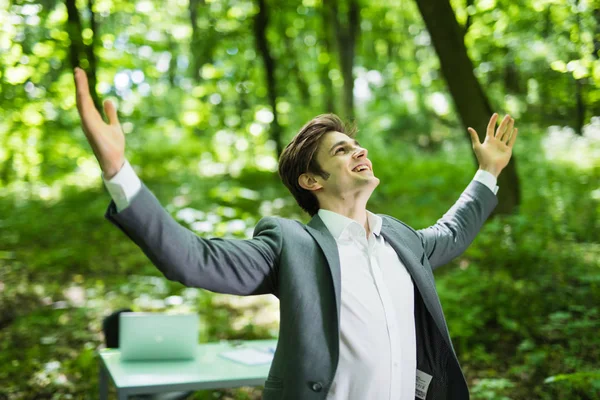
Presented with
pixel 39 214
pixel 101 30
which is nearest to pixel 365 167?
pixel 39 214

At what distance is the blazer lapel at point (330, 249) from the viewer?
Answer: 1.88 meters

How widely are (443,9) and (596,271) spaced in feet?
9.08

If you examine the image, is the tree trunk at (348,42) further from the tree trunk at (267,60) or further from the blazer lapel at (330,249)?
the blazer lapel at (330,249)

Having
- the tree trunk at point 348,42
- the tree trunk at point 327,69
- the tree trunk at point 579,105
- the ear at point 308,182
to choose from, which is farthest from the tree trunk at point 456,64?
the tree trunk at point 327,69

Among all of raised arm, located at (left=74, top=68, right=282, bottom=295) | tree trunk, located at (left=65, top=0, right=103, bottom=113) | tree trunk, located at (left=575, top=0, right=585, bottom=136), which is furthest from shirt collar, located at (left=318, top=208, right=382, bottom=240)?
tree trunk, located at (left=65, top=0, right=103, bottom=113)

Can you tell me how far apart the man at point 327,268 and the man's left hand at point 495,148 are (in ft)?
1.18

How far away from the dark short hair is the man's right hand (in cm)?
84

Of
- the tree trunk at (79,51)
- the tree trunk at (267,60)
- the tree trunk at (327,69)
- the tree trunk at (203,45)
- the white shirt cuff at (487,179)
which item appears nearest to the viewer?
the white shirt cuff at (487,179)

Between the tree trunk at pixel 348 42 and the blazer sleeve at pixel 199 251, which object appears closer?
the blazer sleeve at pixel 199 251

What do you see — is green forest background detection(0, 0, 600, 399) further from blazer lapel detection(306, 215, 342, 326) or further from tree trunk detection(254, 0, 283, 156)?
blazer lapel detection(306, 215, 342, 326)

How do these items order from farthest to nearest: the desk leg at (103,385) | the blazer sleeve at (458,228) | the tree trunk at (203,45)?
the tree trunk at (203,45), the desk leg at (103,385), the blazer sleeve at (458,228)

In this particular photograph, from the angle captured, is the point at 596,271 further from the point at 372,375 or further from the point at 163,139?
the point at 163,139

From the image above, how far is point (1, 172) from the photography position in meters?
9.67

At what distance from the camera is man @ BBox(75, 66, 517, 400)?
1.52 meters
